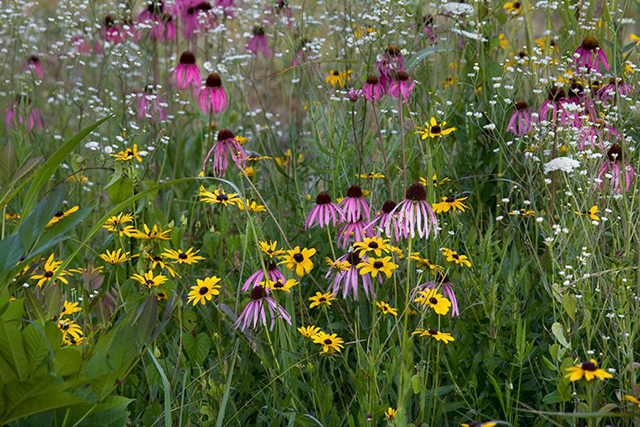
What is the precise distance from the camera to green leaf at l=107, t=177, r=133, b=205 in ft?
6.98

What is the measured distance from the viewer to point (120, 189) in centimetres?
214

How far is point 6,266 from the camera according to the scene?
5.24ft

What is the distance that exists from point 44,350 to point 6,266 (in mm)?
226

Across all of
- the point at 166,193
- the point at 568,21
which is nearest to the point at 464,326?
the point at 568,21

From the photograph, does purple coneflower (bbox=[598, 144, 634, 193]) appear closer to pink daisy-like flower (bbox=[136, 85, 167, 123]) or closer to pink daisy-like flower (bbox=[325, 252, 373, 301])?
pink daisy-like flower (bbox=[325, 252, 373, 301])

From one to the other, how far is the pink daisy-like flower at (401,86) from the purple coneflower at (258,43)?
153 cm

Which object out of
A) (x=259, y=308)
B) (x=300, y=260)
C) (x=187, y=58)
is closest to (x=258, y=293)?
(x=259, y=308)

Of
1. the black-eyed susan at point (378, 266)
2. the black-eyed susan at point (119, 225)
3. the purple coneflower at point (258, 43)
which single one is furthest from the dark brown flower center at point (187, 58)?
the black-eyed susan at point (378, 266)

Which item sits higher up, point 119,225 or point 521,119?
point 521,119

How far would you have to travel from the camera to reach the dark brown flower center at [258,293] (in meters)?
1.91

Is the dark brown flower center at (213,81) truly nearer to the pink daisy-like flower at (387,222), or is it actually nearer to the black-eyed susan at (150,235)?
the black-eyed susan at (150,235)

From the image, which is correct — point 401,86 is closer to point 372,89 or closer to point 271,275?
point 372,89

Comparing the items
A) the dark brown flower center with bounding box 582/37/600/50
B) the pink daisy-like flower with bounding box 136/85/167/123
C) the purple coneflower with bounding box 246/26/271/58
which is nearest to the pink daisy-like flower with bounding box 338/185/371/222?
the dark brown flower center with bounding box 582/37/600/50

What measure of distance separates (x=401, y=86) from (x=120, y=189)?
2.80 feet
